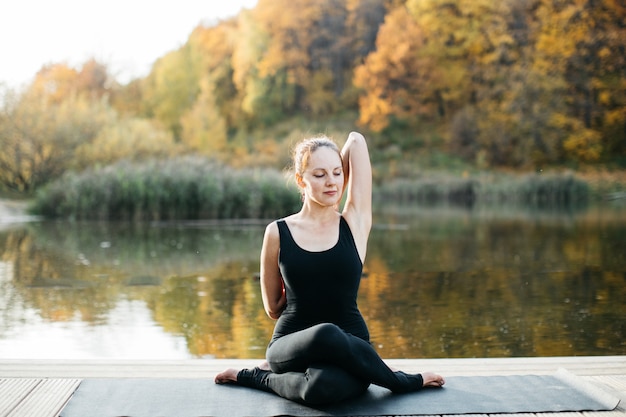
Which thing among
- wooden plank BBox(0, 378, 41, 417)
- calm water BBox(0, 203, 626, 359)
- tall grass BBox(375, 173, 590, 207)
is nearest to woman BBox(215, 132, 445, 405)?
wooden plank BBox(0, 378, 41, 417)

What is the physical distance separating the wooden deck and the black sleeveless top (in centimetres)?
42

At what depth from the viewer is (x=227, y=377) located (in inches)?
88.6

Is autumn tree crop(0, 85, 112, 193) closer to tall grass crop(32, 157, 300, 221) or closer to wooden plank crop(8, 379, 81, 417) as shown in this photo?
tall grass crop(32, 157, 300, 221)

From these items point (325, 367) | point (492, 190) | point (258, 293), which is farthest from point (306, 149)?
point (492, 190)

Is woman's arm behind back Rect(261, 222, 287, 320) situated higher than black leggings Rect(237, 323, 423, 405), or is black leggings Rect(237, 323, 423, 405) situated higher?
woman's arm behind back Rect(261, 222, 287, 320)

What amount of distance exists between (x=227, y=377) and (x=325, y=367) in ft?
1.28

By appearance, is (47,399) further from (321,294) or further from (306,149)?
(306,149)

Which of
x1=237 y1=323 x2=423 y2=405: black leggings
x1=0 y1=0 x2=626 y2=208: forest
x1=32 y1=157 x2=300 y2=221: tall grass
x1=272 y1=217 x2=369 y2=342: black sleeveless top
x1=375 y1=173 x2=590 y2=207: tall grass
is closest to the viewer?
x1=237 y1=323 x2=423 y2=405: black leggings

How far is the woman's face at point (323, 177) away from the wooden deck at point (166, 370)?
0.64 metres

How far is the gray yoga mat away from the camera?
1969mm

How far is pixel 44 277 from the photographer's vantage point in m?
5.93

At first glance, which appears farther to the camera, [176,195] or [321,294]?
[176,195]

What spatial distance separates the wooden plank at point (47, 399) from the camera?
1967 mm

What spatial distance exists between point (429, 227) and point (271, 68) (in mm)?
14924
